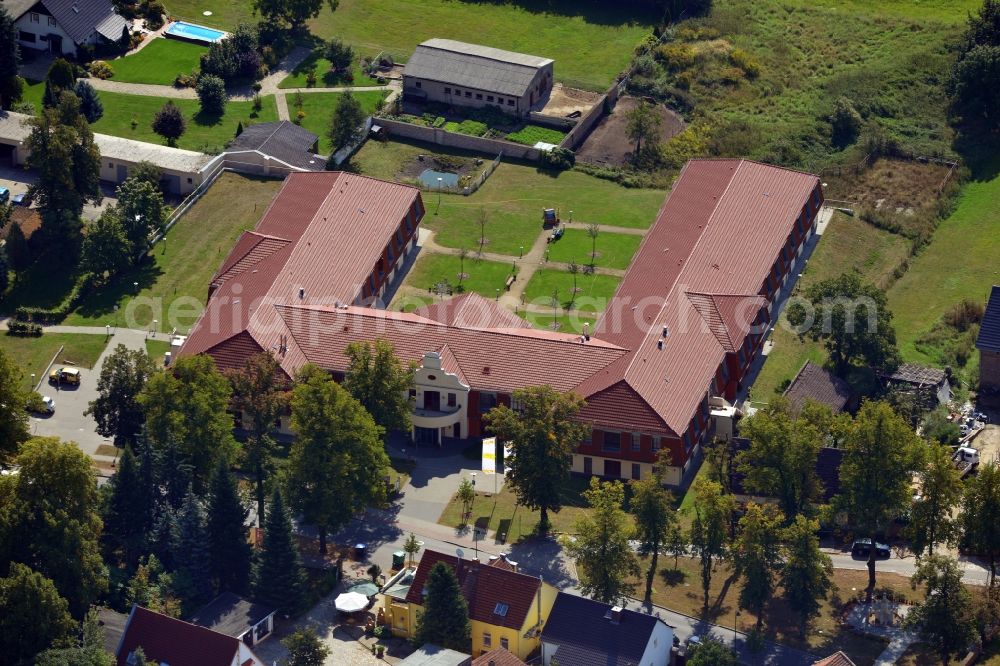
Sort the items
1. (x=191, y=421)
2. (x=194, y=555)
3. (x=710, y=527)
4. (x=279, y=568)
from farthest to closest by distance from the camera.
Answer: (x=191, y=421) → (x=194, y=555) → (x=279, y=568) → (x=710, y=527)

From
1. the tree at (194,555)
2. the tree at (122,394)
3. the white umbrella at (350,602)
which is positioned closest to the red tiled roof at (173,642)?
the tree at (194,555)

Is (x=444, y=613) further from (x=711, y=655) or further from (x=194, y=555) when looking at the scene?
(x=194, y=555)

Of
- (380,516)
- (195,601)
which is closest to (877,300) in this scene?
(380,516)

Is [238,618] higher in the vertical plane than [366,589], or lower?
lower

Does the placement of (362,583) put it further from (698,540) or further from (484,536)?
(698,540)

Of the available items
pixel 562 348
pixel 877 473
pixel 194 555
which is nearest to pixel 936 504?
pixel 877 473

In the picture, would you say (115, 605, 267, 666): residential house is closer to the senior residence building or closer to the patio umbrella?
the patio umbrella

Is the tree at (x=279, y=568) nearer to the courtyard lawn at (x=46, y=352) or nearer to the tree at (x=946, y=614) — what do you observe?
the courtyard lawn at (x=46, y=352)
